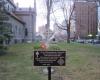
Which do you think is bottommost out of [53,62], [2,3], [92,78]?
[92,78]

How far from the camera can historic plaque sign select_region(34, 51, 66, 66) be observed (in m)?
10.5

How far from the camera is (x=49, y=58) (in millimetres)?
10516

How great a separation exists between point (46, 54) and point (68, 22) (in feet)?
193

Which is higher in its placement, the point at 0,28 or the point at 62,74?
the point at 0,28

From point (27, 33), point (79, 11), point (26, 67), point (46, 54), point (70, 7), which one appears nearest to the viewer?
point (46, 54)

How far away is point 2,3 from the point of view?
27.0m

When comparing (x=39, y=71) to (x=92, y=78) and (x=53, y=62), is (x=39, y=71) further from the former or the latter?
(x=53, y=62)

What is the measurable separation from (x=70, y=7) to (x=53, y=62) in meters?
57.3

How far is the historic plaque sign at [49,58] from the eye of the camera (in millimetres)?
10484

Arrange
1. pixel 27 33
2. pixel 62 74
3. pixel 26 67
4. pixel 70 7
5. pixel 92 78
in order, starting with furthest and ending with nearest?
pixel 27 33, pixel 70 7, pixel 26 67, pixel 62 74, pixel 92 78

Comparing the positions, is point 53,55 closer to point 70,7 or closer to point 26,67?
point 26,67

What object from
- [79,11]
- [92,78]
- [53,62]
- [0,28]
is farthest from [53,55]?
[79,11]

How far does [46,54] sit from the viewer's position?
10477mm

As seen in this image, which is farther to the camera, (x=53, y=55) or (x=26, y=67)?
(x=26, y=67)
